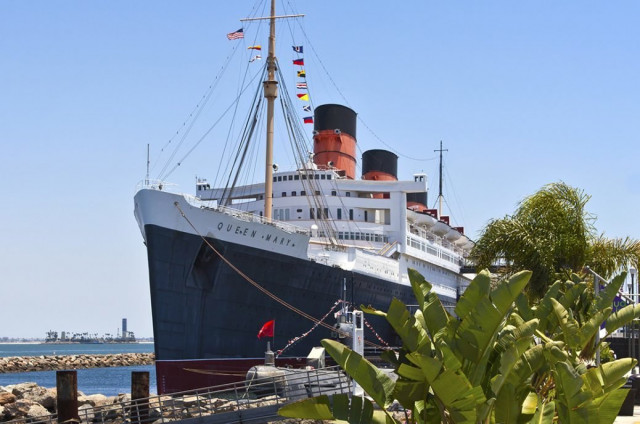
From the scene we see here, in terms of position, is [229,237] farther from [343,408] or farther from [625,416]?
[343,408]

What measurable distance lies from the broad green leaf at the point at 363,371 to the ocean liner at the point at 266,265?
66.6ft

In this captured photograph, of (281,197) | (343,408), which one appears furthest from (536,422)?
(281,197)

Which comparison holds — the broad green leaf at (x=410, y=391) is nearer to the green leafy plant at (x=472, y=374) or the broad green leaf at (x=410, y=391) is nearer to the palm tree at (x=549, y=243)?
the green leafy plant at (x=472, y=374)

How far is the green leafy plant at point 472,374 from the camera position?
8.72 metres

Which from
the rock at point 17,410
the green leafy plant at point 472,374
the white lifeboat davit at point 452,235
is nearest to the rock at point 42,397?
the rock at point 17,410

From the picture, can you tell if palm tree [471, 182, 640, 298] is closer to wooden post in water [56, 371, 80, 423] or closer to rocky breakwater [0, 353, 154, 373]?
wooden post in water [56, 371, 80, 423]

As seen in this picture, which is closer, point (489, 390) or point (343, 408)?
point (343, 408)

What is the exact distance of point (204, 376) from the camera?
29016 millimetres

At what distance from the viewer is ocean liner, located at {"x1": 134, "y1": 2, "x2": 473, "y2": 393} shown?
94.7 ft

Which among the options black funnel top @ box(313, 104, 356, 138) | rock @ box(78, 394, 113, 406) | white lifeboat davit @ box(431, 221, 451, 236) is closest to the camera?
rock @ box(78, 394, 113, 406)

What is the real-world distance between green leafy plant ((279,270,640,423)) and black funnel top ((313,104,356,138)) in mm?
38031

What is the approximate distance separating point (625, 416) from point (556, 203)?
9.50 m

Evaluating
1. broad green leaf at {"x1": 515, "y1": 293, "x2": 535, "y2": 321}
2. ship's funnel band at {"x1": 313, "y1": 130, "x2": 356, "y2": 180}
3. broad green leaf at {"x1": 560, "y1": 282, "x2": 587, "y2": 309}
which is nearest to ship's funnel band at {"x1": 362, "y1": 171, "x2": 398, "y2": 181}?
ship's funnel band at {"x1": 313, "y1": 130, "x2": 356, "y2": 180}

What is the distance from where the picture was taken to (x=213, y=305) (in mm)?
29516
